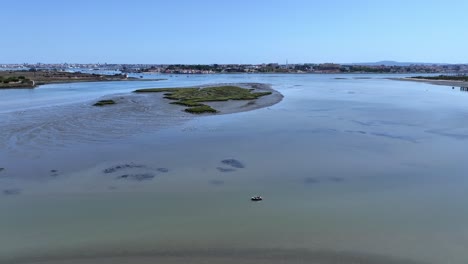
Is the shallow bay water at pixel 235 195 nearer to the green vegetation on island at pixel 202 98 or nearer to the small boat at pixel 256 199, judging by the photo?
the small boat at pixel 256 199

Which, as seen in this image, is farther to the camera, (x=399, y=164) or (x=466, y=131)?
(x=466, y=131)

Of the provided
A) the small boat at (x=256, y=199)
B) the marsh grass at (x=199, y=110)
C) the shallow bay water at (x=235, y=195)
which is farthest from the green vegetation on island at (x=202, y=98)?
the small boat at (x=256, y=199)

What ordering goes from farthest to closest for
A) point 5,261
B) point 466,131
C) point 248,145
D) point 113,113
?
point 113,113
point 466,131
point 248,145
point 5,261

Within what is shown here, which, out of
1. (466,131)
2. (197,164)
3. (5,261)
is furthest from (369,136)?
(5,261)

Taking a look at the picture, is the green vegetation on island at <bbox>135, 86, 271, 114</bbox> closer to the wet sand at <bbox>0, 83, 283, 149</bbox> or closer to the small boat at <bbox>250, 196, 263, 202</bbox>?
the wet sand at <bbox>0, 83, 283, 149</bbox>

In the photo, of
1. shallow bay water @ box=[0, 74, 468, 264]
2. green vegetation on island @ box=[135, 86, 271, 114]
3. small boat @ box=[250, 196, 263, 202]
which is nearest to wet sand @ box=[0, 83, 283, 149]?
shallow bay water @ box=[0, 74, 468, 264]

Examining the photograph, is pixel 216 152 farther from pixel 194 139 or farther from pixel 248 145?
pixel 194 139

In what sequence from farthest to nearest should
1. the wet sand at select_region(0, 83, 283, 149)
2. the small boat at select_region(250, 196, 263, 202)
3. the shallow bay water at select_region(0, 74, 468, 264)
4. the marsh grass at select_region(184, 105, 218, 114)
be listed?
the marsh grass at select_region(184, 105, 218, 114) < the wet sand at select_region(0, 83, 283, 149) < the small boat at select_region(250, 196, 263, 202) < the shallow bay water at select_region(0, 74, 468, 264)

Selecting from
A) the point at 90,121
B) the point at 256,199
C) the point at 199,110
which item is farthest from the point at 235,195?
the point at 199,110
